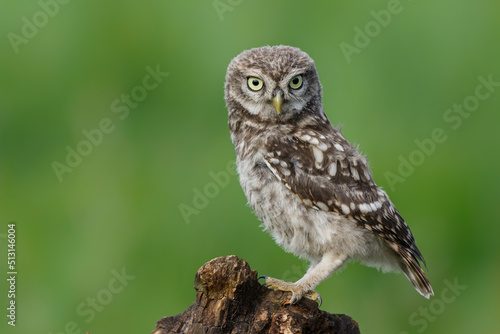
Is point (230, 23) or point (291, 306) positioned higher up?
point (230, 23)

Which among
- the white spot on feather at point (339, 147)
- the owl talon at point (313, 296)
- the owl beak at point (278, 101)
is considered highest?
the owl beak at point (278, 101)

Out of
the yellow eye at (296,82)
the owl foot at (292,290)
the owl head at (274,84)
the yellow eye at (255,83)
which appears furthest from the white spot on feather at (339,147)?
the owl foot at (292,290)

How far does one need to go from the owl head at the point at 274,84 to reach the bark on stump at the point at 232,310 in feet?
3.58

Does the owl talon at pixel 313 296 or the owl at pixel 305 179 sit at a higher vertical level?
the owl at pixel 305 179

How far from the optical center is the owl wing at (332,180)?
3.79 meters

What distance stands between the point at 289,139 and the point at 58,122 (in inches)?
95.9

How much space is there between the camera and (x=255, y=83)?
13.0 feet

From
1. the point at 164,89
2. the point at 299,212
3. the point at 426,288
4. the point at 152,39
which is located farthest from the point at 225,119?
the point at 426,288

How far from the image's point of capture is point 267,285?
362 centimetres

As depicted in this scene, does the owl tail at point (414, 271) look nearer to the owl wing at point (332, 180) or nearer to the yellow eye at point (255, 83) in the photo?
the owl wing at point (332, 180)

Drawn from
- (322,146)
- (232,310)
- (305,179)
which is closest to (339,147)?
(322,146)

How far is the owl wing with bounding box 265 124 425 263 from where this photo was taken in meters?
3.79

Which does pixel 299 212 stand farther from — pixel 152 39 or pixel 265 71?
pixel 152 39

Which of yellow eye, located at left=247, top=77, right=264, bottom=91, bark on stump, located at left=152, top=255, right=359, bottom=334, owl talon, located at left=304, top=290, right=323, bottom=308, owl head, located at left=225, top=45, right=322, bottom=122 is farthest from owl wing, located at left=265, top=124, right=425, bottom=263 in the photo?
bark on stump, located at left=152, top=255, right=359, bottom=334
